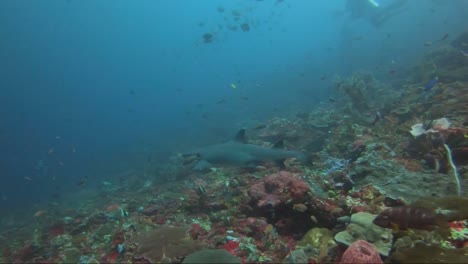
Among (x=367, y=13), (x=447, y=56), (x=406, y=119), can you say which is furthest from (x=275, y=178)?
(x=367, y=13)

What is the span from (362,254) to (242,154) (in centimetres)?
608

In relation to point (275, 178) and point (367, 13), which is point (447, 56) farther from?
point (367, 13)

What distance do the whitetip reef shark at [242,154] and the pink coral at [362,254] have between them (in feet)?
16.5

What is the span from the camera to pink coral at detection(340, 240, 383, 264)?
2.99 meters

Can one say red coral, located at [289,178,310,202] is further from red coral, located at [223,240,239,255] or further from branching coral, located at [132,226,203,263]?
branching coral, located at [132,226,203,263]

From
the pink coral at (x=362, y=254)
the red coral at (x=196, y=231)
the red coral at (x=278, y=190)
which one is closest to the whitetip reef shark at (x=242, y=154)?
the red coral at (x=278, y=190)

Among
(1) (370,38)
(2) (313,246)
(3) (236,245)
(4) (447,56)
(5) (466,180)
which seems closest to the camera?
(2) (313,246)

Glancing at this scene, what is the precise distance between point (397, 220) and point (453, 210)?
0.73m

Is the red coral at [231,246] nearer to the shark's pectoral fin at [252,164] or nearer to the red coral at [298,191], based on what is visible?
the red coral at [298,191]

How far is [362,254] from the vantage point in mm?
3045

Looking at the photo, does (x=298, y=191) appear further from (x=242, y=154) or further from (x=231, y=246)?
(x=242, y=154)

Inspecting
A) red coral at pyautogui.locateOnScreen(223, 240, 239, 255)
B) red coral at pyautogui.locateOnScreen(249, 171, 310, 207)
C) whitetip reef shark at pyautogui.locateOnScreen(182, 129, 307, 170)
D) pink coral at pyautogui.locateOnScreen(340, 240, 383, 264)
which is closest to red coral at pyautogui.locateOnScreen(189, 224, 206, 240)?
red coral at pyautogui.locateOnScreen(223, 240, 239, 255)

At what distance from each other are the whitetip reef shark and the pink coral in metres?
5.04

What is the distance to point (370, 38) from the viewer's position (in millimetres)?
55094
